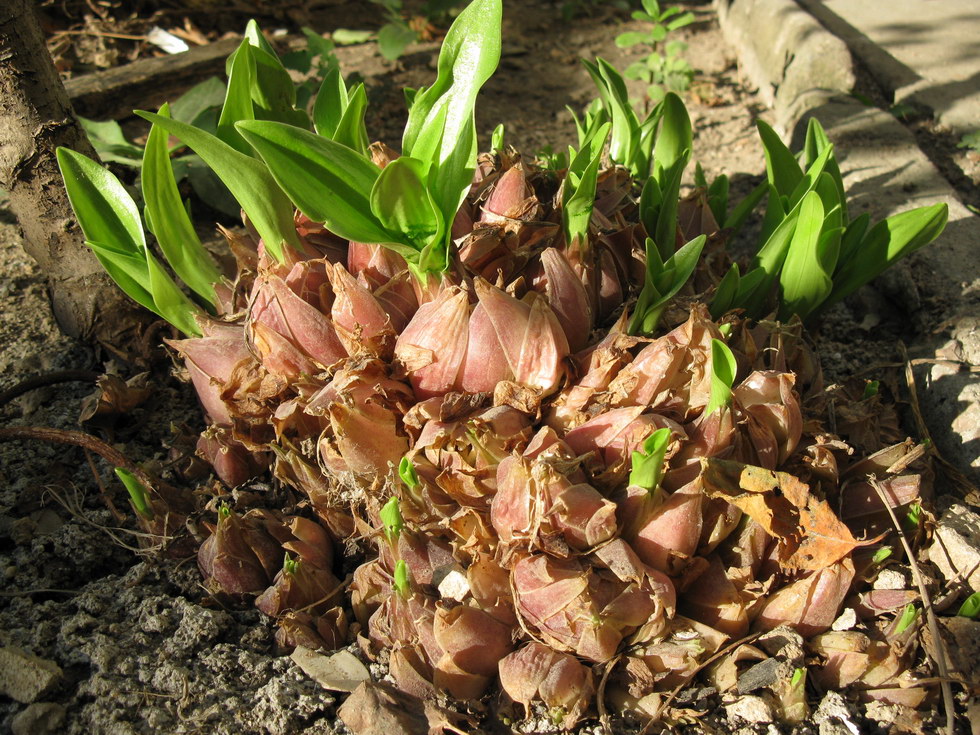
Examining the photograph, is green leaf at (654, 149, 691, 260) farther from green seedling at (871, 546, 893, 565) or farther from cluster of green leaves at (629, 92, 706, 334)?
green seedling at (871, 546, 893, 565)

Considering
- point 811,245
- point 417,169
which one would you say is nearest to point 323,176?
point 417,169

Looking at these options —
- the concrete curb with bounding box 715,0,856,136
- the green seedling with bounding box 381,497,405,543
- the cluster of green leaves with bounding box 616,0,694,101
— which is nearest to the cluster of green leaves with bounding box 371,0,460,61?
the cluster of green leaves with bounding box 616,0,694,101

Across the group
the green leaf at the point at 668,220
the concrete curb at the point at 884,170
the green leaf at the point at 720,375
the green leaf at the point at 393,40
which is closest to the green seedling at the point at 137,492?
the green leaf at the point at 720,375

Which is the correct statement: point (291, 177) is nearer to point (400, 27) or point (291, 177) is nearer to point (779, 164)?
point (779, 164)

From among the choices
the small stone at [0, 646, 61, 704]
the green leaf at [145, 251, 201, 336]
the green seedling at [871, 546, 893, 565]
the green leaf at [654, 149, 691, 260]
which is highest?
the green leaf at [654, 149, 691, 260]

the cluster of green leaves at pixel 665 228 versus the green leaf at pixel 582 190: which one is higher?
the green leaf at pixel 582 190

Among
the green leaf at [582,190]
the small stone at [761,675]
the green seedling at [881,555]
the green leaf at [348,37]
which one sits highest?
the green leaf at [582,190]

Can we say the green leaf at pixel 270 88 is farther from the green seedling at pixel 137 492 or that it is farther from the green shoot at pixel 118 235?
the green seedling at pixel 137 492

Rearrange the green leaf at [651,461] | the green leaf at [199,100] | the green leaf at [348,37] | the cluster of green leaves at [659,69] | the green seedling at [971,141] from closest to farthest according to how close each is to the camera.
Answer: the green leaf at [651,461] < the green leaf at [199,100] < the green seedling at [971,141] < the cluster of green leaves at [659,69] < the green leaf at [348,37]
